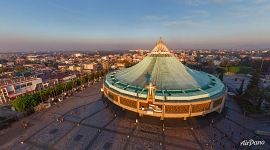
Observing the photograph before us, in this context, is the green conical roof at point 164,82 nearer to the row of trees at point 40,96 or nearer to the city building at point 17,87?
the row of trees at point 40,96

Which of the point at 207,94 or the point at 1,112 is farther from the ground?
the point at 207,94

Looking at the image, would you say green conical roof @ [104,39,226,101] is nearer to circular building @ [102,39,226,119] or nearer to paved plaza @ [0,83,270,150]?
circular building @ [102,39,226,119]

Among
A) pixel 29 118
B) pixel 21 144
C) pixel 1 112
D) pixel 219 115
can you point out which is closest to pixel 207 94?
pixel 219 115

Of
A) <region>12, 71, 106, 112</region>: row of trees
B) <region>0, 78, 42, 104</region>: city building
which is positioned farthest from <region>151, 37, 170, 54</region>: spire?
<region>0, 78, 42, 104</region>: city building

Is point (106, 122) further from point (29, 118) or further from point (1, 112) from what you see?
point (1, 112)

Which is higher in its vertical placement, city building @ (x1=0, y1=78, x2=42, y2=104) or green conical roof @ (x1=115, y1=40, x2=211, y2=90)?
green conical roof @ (x1=115, y1=40, x2=211, y2=90)

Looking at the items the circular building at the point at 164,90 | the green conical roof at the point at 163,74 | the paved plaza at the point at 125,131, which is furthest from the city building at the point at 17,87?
the green conical roof at the point at 163,74
